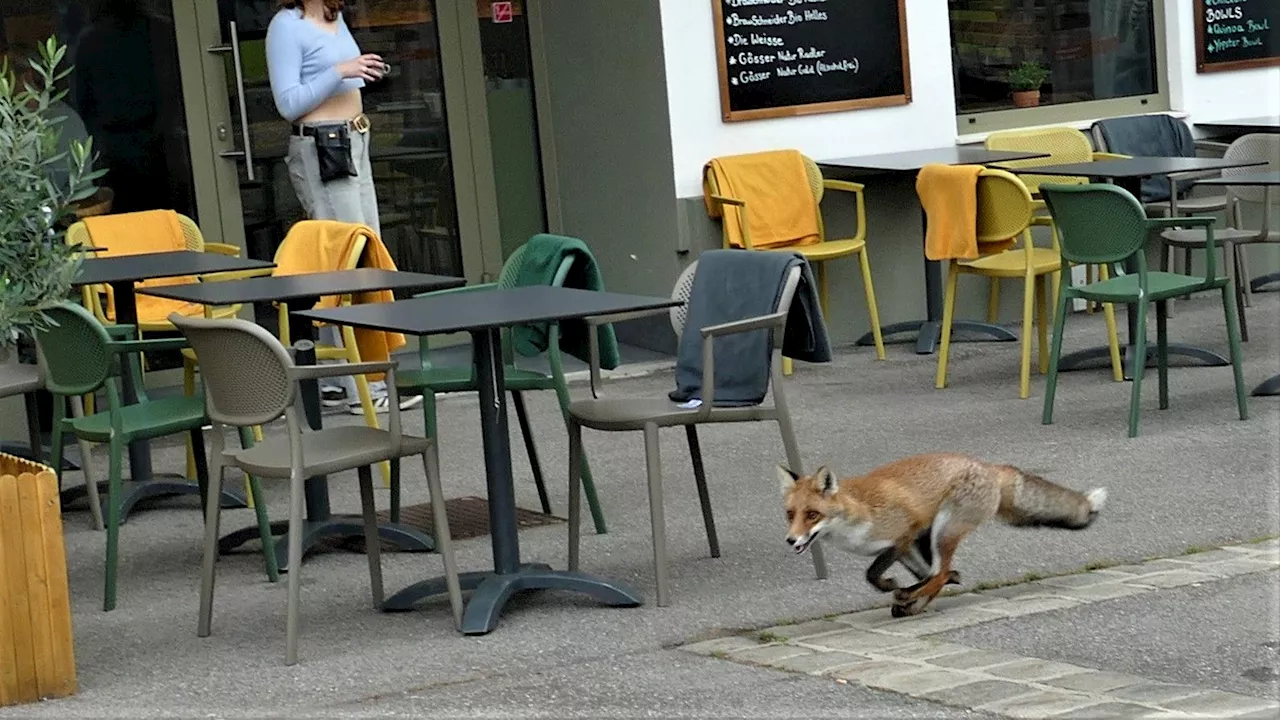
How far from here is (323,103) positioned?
8.74 m

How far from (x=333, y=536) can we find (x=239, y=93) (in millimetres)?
3950

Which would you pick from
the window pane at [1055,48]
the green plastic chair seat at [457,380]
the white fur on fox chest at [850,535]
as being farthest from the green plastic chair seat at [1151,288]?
the window pane at [1055,48]

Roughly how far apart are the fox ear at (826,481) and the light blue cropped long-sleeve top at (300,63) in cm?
412

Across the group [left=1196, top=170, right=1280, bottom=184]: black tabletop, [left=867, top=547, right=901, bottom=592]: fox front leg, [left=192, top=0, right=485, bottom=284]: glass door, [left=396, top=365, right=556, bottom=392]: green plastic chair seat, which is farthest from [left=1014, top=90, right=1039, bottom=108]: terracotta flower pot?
[left=867, top=547, right=901, bottom=592]: fox front leg

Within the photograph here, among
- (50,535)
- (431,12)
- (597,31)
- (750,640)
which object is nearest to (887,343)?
(597,31)

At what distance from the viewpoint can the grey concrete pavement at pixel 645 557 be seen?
193 inches

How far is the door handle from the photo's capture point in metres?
9.82

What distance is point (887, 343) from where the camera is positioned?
34.3 ft

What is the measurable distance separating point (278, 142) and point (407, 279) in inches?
150

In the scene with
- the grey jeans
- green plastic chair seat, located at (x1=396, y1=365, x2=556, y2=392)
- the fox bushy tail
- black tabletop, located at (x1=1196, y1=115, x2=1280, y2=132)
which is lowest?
the fox bushy tail

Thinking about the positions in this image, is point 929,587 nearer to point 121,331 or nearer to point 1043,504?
point 1043,504

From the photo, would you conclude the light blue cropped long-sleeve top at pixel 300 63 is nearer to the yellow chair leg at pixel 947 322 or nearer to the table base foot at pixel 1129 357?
the yellow chair leg at pixel 947 322

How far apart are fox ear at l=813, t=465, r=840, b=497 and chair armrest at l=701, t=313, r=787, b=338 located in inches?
24.2

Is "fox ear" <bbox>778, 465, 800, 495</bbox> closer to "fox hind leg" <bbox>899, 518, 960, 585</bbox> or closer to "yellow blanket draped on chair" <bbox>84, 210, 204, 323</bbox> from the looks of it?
"fox hind leg" <bbox>899, 518, 960, 585</bbox>
